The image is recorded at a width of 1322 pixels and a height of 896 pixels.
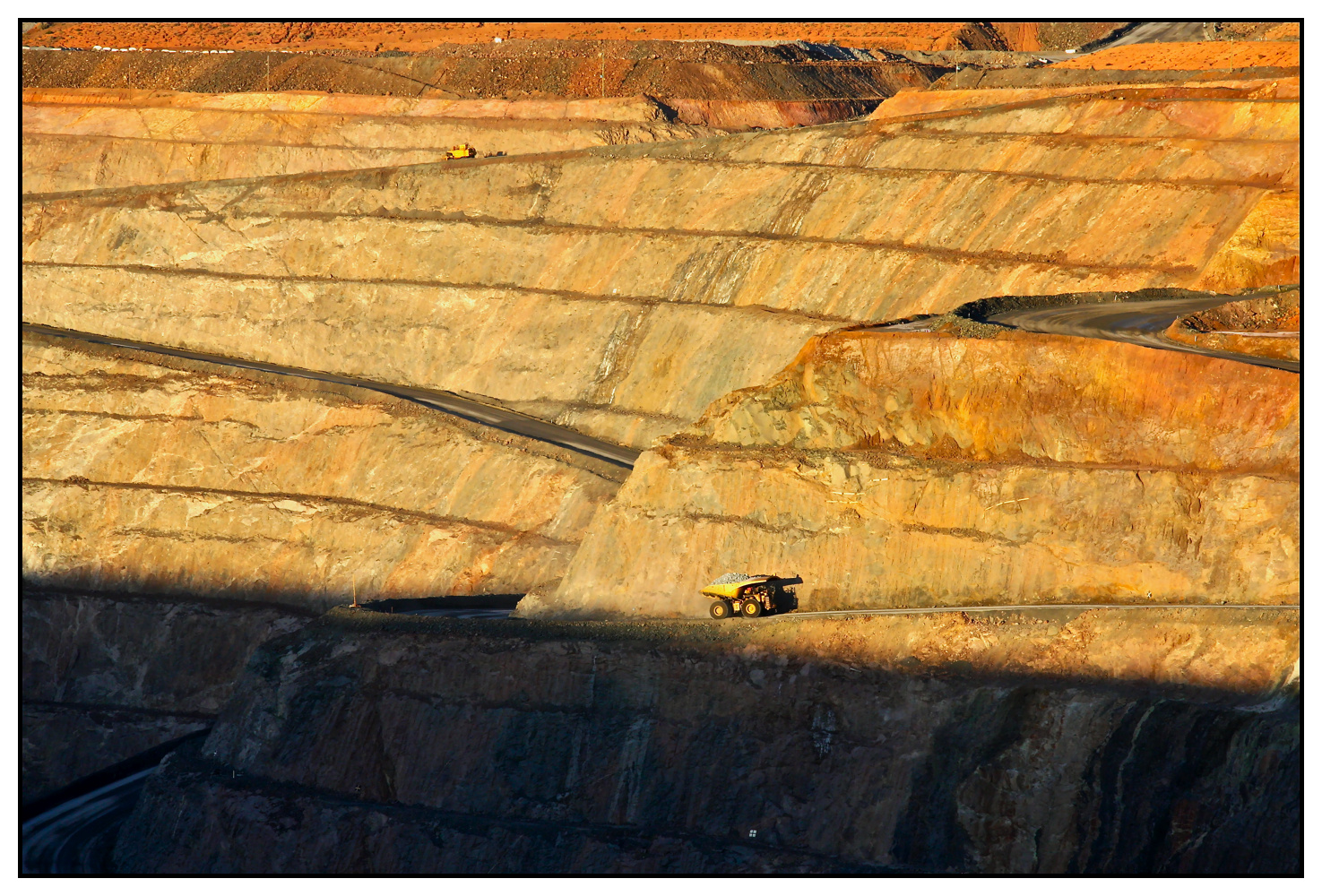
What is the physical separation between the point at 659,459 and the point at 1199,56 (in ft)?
129

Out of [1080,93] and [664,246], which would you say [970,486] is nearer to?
[664,246]

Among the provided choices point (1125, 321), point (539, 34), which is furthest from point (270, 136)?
point (1125, 321)

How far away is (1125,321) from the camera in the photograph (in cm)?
4894

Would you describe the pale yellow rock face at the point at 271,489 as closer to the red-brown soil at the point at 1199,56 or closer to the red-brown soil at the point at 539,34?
the red-brown soil at the point at 1199,56

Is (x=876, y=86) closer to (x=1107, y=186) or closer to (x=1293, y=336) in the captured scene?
(x=1107, y=186)

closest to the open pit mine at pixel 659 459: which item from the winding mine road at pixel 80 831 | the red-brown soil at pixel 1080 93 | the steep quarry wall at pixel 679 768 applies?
the steep quarry wall at pixel 679 768

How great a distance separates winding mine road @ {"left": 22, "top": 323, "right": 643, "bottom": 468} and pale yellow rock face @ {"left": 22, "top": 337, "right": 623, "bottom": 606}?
1.42 meters

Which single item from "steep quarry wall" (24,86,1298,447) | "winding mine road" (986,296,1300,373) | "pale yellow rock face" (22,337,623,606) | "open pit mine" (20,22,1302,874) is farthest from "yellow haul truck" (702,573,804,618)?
"steep quarry wall" (24,86,1298,447)

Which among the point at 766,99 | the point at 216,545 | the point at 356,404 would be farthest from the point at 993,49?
the point at 216,545

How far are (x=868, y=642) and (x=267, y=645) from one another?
20.3m

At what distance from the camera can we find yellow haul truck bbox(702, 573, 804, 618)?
45.3 meters

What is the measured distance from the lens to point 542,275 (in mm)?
70125

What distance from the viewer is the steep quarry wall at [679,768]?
3612cm

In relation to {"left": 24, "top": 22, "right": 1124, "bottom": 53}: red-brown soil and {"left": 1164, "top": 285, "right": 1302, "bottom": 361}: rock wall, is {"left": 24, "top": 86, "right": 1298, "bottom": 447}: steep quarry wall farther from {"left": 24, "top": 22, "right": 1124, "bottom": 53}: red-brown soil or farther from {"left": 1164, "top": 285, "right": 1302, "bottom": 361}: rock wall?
{"left": 24, "top": 22, "right": 1124, "bottom": 53}: red-brown soil
